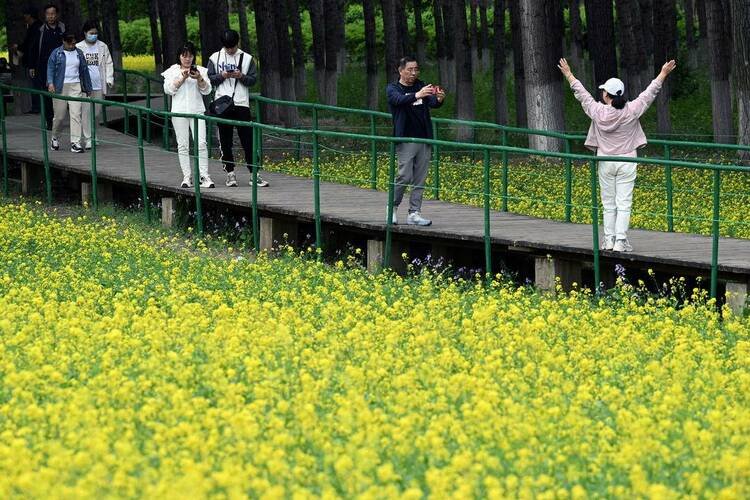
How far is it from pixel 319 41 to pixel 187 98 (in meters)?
24.1

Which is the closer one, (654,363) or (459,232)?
(654,363)

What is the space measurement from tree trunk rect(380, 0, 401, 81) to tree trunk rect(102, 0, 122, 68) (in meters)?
10.8

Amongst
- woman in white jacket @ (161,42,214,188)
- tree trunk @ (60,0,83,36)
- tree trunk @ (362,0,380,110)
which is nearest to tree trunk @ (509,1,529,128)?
tree trunk @ (362,0,380,110)

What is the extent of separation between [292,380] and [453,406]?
3.77 feet

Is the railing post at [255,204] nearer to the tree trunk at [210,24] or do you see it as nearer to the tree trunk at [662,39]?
the tree trunk at [210,24]

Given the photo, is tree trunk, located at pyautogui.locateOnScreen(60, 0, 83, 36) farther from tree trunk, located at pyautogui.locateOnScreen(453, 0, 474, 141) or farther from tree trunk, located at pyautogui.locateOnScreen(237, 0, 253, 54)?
tree trunk, located at pyautogui.locateOnScreen(237, 0, 253, 54)

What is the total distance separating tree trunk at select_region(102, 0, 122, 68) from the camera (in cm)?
4650

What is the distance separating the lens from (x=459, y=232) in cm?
1631

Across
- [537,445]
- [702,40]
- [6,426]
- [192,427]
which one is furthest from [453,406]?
[702,40]

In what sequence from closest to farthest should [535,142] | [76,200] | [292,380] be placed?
1. [292,380]
2. [76,200]
3. [535,142]

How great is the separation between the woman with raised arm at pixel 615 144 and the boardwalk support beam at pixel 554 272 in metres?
0.49

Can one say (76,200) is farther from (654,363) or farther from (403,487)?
(403,487)

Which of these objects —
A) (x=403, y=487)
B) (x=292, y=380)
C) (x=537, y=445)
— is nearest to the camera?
(x=403, y=487)

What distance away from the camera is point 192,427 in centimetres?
869
